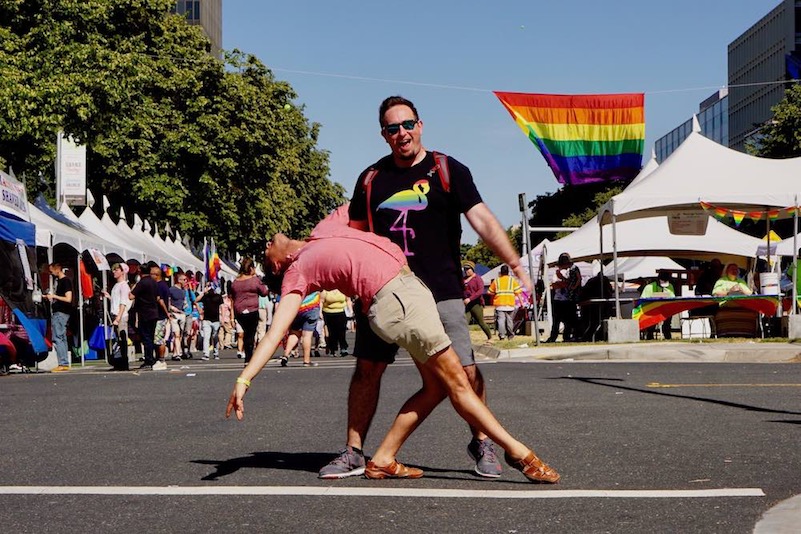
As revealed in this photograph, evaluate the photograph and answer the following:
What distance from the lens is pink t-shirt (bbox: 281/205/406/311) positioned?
661cm

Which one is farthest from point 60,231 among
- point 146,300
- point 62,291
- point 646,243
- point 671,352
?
point 646,243

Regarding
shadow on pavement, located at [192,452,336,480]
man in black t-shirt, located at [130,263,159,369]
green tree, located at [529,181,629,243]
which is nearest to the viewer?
shadow on pavement, located at [192,452,336,480]

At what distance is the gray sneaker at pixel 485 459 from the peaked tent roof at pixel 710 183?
639 inches

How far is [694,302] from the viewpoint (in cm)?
2320

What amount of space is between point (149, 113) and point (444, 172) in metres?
36.9

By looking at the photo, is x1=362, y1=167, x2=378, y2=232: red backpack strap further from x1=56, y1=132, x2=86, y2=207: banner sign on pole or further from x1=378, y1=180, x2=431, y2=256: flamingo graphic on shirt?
x1=56, y1=132, x2=86, y2=207: banner sign on pole

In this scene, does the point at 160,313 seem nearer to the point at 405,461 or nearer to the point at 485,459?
the point at 405,461

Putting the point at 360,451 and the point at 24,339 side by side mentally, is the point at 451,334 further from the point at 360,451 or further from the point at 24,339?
the point at 24,339

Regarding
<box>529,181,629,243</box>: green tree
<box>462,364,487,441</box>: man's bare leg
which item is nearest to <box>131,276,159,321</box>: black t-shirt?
<box>462,364,487,441</box>: man's bare leg

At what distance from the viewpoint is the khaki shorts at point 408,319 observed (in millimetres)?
6500

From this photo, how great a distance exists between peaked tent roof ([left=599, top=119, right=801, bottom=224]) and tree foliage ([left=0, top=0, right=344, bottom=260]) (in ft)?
43.0

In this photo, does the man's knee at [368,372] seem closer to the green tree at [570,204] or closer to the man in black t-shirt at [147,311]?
the man in black t-shirt at [147,311]

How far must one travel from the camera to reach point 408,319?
6.50 m

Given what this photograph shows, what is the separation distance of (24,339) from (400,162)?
1414 cm
